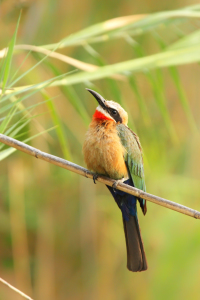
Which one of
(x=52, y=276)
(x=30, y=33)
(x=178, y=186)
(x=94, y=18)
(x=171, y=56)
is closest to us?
(x=171, y=56)

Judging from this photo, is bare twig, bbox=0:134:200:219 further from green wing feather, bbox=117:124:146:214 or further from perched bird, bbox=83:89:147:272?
green wing feather, bbox=117:124:146:214

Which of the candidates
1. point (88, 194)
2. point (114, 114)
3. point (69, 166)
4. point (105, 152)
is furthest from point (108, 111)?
point (88, 194)

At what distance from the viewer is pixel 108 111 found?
91.1 inches

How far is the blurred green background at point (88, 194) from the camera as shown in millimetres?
3527

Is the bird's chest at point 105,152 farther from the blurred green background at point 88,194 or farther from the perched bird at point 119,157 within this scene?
the blurred green background at point 88,194

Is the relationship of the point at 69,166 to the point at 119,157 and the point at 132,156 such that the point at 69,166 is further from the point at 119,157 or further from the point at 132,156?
the point at 132,156

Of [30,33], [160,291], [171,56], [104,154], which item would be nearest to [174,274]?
[160,291]

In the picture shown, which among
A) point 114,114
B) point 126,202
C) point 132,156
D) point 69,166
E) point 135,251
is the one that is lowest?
point 135,251

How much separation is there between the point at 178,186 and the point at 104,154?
170cm

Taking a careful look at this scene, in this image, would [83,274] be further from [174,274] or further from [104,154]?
[104,154]

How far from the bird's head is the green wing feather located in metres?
0.06

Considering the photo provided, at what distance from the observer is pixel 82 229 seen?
4.18m

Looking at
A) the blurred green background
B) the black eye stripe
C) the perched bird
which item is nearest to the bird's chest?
the perched bird

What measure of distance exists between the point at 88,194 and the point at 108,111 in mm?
1948
